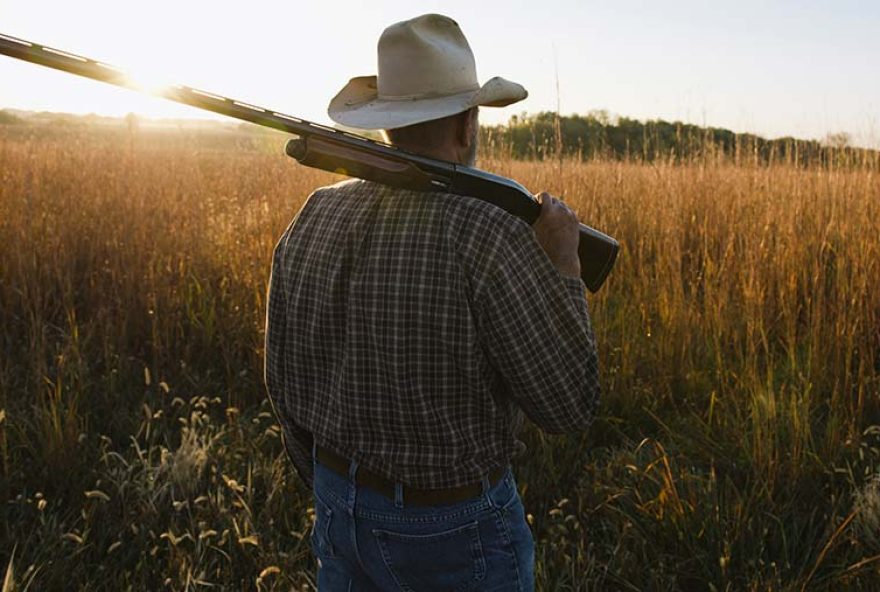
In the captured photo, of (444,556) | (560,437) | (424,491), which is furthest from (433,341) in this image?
(560,437)

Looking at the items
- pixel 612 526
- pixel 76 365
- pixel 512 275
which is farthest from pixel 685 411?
pixel 76 365

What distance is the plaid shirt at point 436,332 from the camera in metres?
1.31

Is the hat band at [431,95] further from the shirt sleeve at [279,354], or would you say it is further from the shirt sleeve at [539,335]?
the shirt sleeve at [279,354]

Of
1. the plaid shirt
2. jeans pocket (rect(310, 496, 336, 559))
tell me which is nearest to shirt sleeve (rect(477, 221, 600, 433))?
the plaid shirt

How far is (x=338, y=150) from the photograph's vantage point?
1432 mm

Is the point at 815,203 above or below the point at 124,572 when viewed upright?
above

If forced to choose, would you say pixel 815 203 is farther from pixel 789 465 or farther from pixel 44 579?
pixel 44 579

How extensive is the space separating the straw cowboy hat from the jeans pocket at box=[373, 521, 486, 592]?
0.78 meters

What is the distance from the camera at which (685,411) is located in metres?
3.43

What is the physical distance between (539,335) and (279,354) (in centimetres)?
63

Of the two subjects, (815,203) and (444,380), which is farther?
(815,203)

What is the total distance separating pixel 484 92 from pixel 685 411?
8.24 feet

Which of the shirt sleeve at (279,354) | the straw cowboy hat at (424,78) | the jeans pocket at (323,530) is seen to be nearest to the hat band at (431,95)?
the straw cowboy hat at (424,78)

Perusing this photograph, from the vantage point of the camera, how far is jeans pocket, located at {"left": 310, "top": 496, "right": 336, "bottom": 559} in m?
1.54
